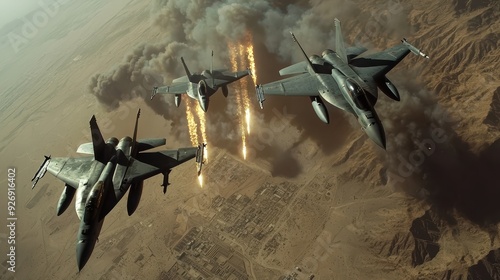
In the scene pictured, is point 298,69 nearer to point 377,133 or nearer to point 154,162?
point 377,133

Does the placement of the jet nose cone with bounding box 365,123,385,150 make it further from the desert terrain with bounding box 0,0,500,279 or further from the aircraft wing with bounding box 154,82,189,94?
the aircraft wing with bounding box 154,82,189,94

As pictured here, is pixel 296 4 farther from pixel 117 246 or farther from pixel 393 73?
pixel 117 246

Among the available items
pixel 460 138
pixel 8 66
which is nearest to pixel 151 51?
pixel 460 138

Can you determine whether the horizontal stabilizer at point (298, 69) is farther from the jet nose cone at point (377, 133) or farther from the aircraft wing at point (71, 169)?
the aircraft wing at point (71, 169)

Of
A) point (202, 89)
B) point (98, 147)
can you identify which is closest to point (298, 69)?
point (202, 89)

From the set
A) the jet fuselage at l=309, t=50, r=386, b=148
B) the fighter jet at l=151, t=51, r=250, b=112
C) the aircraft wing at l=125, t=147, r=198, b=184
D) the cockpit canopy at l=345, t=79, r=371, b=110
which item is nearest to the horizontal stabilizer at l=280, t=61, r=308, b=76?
the jet fuselage at l=309, t=50, r=386, b=148
